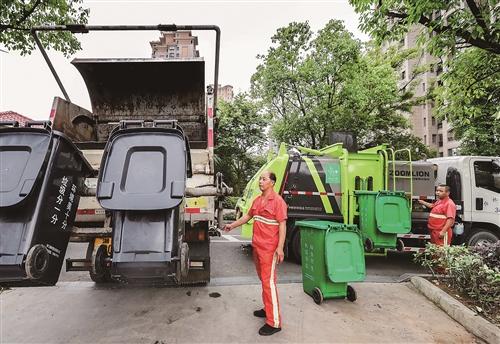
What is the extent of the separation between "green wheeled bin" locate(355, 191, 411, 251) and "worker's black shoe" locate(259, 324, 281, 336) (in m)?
2.76

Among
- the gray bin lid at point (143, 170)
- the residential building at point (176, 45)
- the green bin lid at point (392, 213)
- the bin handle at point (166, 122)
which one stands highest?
the residential building at point (176, 45)

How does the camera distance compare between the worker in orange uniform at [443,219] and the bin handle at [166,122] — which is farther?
the worker in orange uniform at [443,219]

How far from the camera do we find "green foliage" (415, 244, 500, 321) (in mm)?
3629

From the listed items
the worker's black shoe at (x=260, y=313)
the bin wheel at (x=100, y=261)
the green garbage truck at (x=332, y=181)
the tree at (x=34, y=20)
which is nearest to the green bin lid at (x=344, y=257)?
the worker's black shoe at (x=260, y=313)

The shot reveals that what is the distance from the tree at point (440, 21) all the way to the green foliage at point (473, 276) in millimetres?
2649

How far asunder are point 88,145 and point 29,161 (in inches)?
71.1

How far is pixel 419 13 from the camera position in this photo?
394cm

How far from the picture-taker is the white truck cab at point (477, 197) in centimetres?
611

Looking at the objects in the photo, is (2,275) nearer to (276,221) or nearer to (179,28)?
(276,221)

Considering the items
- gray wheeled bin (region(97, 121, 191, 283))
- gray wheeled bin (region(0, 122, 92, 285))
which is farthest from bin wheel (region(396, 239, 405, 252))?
gray wheeled bin (region(0, 122, 92, 285))

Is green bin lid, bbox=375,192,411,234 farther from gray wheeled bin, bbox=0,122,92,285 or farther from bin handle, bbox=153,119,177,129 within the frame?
gray wheeled bin, bbox=0,122,92,285

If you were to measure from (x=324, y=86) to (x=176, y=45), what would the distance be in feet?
90.2

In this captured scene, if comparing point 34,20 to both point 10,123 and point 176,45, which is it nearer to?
point 10,123

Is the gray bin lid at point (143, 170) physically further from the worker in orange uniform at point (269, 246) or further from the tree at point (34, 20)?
the tree at point (34, 20)
